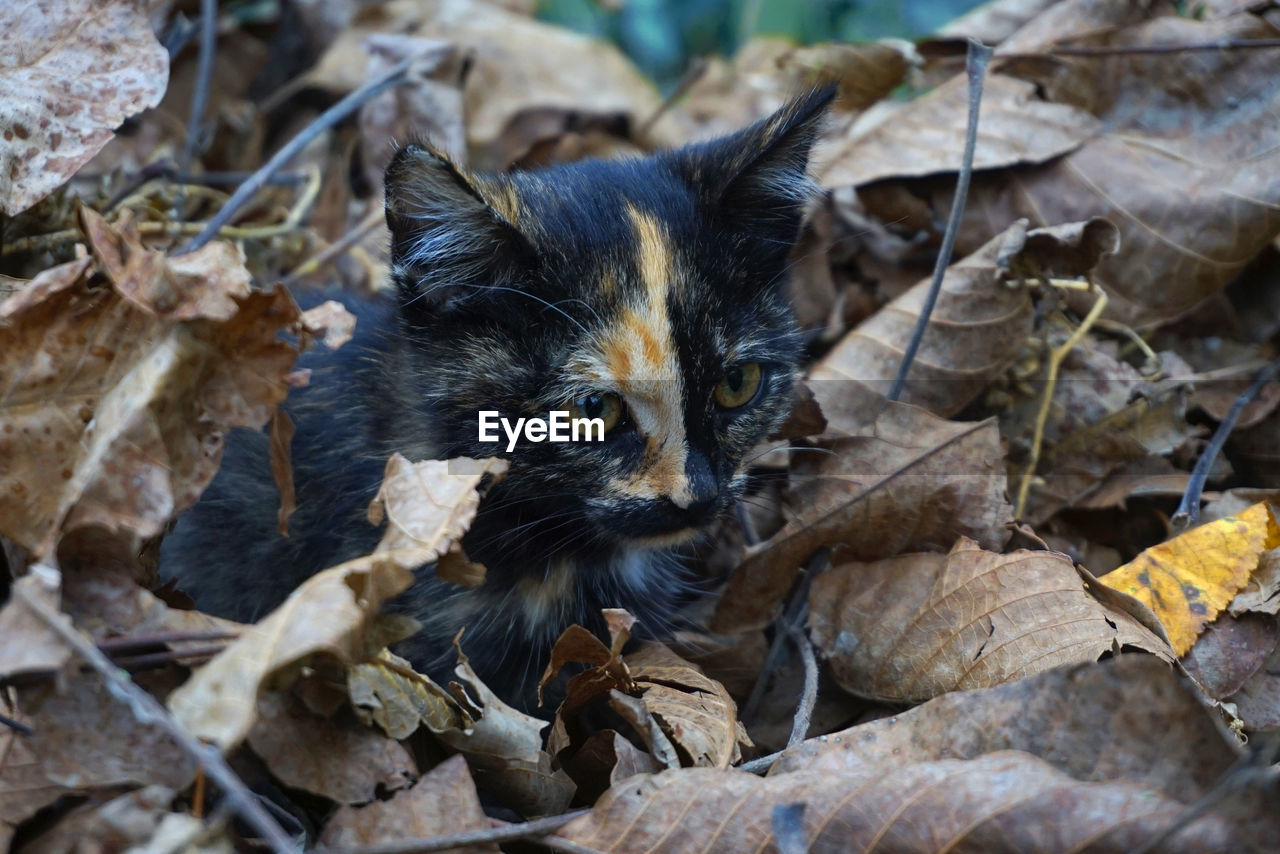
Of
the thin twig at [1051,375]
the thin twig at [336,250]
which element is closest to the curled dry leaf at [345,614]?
the thin twig at [1051,375]

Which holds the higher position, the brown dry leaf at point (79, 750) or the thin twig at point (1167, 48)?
the thin twig at point (1167, 48)

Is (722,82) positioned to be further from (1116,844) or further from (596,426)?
(1116,844)

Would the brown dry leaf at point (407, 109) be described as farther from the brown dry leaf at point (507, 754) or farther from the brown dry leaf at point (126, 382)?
the brown dry leaf at point (507, 754)

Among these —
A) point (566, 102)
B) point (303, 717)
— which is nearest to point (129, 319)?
point (303, 717)

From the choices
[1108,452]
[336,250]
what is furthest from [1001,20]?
[336,250]

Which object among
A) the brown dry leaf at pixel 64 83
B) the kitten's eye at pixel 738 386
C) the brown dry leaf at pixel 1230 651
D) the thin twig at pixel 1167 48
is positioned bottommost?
the brown dry leaf at pixel 1230 651

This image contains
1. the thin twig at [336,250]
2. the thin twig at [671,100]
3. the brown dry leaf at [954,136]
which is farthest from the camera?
the thin twig at [671,100]

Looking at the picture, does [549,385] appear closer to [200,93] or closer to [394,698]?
[394,698]

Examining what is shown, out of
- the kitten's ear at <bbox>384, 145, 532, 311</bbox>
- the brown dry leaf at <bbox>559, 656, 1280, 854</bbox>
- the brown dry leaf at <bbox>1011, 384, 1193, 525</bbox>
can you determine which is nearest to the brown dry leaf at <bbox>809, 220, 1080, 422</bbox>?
the brown dry leaf at <bbox>1011, 384, 1193, 525</bbox>
